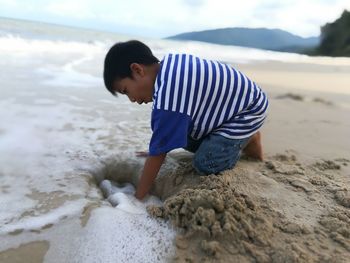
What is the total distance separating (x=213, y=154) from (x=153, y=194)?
1.24 feet

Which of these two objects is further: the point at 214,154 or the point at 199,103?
the point at 214,154

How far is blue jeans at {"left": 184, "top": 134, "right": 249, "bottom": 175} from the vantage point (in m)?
2.20

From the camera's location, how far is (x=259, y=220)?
5.42 feet

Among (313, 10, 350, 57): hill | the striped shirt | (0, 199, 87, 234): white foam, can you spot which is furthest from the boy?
(313, 10, 350, 57): hill

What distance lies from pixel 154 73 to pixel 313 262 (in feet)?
3.65

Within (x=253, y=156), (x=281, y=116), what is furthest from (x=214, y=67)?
(x=281, y=116)

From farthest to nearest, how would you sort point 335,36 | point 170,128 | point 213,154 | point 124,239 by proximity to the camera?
point 335,36 → point 213,154 → point 170,128 → point 124,239

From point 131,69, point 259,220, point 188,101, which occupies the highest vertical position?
point 131,69

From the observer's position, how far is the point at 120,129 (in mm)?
3143

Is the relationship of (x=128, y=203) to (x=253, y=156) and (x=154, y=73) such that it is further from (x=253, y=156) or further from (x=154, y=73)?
(x=253, y=156)

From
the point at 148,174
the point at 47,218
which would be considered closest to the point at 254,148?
the point at 148,174

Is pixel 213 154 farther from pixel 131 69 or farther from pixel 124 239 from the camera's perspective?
pixel 124 239

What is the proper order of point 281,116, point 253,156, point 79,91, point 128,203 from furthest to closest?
point 79,91
point 281,116
point 253,156
point 128,203

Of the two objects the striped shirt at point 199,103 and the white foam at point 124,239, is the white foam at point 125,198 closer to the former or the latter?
the white foam at point 124,239
